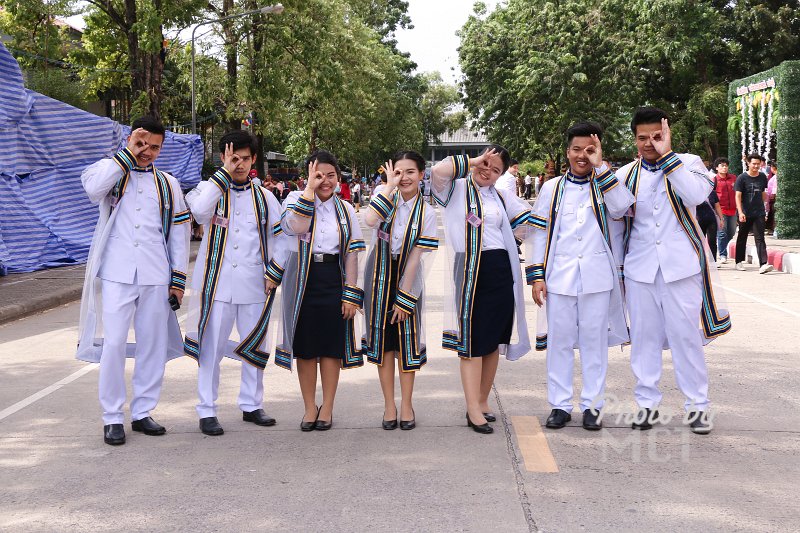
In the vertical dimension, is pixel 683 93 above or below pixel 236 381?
above

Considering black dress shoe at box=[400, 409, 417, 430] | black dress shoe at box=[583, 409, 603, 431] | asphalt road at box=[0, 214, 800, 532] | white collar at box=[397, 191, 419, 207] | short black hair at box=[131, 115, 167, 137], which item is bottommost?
asphalt road at box=[0, 214, 800, 532]

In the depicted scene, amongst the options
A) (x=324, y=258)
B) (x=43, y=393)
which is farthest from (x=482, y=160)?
(x=43, y=393)

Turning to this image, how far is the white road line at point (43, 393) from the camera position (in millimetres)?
6246

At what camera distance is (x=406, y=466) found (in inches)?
189

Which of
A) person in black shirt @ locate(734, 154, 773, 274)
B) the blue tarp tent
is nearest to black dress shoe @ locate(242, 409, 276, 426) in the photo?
the blue tarp tent

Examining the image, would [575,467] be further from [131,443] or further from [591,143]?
[131,443]

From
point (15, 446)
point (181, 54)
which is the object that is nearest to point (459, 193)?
point (15, 446)

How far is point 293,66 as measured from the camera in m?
28.9

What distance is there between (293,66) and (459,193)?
79.8 ft

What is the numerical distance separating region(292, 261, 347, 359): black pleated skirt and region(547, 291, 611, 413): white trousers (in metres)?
1.29

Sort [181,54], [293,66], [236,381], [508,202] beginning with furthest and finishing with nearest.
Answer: [181,54] → [293,66] → [236,381] → [508,202]

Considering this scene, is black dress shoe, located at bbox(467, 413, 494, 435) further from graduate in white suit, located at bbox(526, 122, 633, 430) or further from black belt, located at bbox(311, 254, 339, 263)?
black belt, located at bbox(311, 254, 339, 263)

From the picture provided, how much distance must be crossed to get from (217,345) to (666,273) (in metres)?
2.69

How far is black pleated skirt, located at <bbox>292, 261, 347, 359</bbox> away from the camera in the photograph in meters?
5.51
